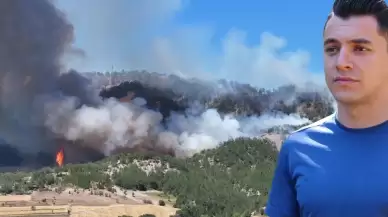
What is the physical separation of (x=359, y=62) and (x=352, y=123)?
33 centimetres

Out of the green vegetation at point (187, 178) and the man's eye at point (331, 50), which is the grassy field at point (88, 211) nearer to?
the green vegetation at point (187, 178)

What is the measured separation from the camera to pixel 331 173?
128 inches

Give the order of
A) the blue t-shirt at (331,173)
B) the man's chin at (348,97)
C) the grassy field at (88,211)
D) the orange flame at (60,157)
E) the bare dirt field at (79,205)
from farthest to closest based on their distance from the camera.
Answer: the orange flame at (60,157) → the bare dirt field at (79,205) → the grassy field at (88,211) → the man's chin at (348,97) → the blue t-shirt at (331,173)

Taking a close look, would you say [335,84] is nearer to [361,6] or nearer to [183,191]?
[361,6]

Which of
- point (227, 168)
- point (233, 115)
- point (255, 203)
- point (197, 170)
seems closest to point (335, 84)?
point (255, 203)

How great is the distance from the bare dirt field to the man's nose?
144 ft

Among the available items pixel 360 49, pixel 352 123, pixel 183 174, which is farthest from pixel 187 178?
pixel 360 49

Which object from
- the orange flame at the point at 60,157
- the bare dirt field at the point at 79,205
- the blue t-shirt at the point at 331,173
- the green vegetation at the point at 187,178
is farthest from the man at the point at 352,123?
the orange flame at the point at 60,157

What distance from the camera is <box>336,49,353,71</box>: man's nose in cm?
324

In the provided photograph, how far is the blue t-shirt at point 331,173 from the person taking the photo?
3133 mm

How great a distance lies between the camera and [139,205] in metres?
50.6

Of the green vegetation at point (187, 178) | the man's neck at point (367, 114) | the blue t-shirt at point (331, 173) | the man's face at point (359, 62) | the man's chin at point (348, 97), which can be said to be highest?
the green vegetation at point (187, 178)

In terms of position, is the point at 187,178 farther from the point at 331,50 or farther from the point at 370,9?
the point at 370,9

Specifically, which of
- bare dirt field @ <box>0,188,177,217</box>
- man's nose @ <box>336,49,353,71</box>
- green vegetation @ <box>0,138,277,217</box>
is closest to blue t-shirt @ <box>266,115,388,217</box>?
man's nose @ <box>336,49,353,71</box>
